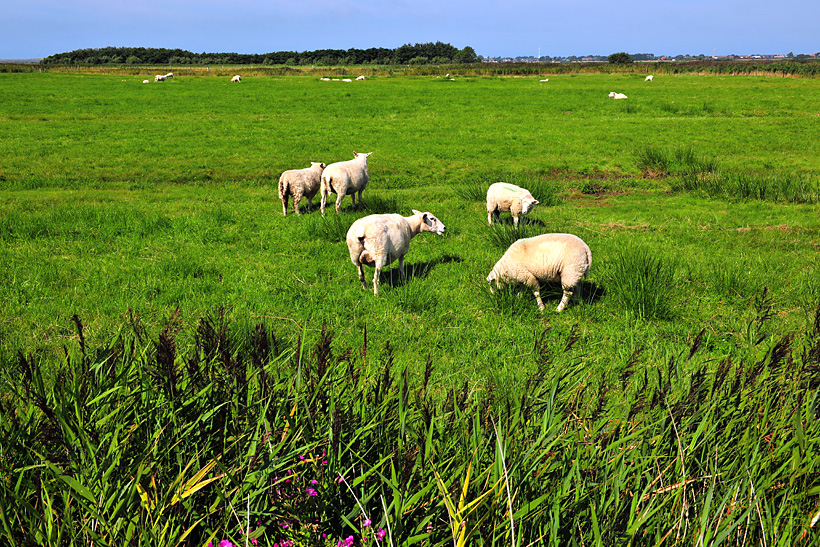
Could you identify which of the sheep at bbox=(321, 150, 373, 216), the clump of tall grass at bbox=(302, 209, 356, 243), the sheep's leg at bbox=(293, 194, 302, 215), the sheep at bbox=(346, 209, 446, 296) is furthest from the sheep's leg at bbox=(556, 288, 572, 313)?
the sheep's leg at bbox=(293, 194, 302, 215)

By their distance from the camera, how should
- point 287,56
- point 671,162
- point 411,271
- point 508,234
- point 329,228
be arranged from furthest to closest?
point 287,56, point 671,162, point 329,228, point 508,234, point 411,271

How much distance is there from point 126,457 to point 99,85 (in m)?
48.7

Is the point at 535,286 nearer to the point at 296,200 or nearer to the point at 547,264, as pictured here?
the point at 547,264

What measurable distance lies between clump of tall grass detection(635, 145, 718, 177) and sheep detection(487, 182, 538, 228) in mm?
8363

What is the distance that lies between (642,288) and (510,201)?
4167 millimetres

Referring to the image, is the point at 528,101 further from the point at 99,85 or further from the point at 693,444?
the point at 693,444

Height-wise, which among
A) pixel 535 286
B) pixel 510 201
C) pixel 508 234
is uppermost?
pixel 510 201

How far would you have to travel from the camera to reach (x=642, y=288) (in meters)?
6.98

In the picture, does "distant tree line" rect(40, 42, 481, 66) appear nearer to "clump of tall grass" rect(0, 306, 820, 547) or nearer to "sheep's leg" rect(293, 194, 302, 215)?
"sheep's leg" rect(293, 194, 302, 215)

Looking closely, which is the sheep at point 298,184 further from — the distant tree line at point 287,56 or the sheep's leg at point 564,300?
the distant tree line at point 287,56

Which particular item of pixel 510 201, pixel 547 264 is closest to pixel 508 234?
pixel 510 201

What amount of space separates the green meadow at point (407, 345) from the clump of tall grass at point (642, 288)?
1.6 inches

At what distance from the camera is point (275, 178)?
1619 cm

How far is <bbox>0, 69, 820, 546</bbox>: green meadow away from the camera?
2160 mm
